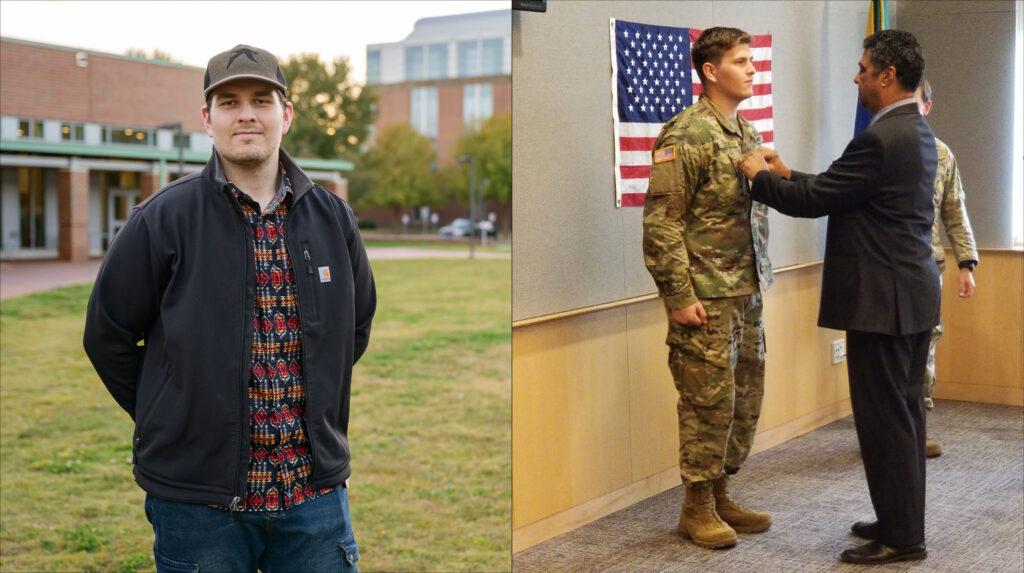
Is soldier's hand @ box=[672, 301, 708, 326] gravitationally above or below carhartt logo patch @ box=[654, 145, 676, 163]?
below

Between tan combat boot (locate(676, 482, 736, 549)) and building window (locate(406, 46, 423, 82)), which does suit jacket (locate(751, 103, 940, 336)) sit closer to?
tan combat boot (locate(676, 482, 736, 549))

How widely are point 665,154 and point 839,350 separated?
0.66 meters

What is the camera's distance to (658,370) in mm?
2939

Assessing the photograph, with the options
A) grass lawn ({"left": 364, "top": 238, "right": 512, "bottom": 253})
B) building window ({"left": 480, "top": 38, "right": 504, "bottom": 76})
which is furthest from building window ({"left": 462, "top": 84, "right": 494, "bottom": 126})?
grass lawn ({"left": 364, "top": 238, "right": 512, "bottom": 253})

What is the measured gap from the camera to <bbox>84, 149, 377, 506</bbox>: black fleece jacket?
5.25 ft

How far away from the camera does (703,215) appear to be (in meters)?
2.60

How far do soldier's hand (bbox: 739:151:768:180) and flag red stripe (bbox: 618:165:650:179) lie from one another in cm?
40

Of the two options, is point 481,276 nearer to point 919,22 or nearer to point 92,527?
point 92,527

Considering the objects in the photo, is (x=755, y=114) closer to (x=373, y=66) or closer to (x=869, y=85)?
(x=869, y=85)

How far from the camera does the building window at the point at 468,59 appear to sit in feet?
54.5

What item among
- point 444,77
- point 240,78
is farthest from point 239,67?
point 444,77

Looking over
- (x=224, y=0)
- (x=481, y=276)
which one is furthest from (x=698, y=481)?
(x=481, y=276)

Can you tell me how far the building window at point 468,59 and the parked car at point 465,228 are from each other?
2.98m

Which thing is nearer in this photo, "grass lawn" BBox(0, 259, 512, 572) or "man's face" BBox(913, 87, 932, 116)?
"man's face" BBox(913, 87, 932, 116)
